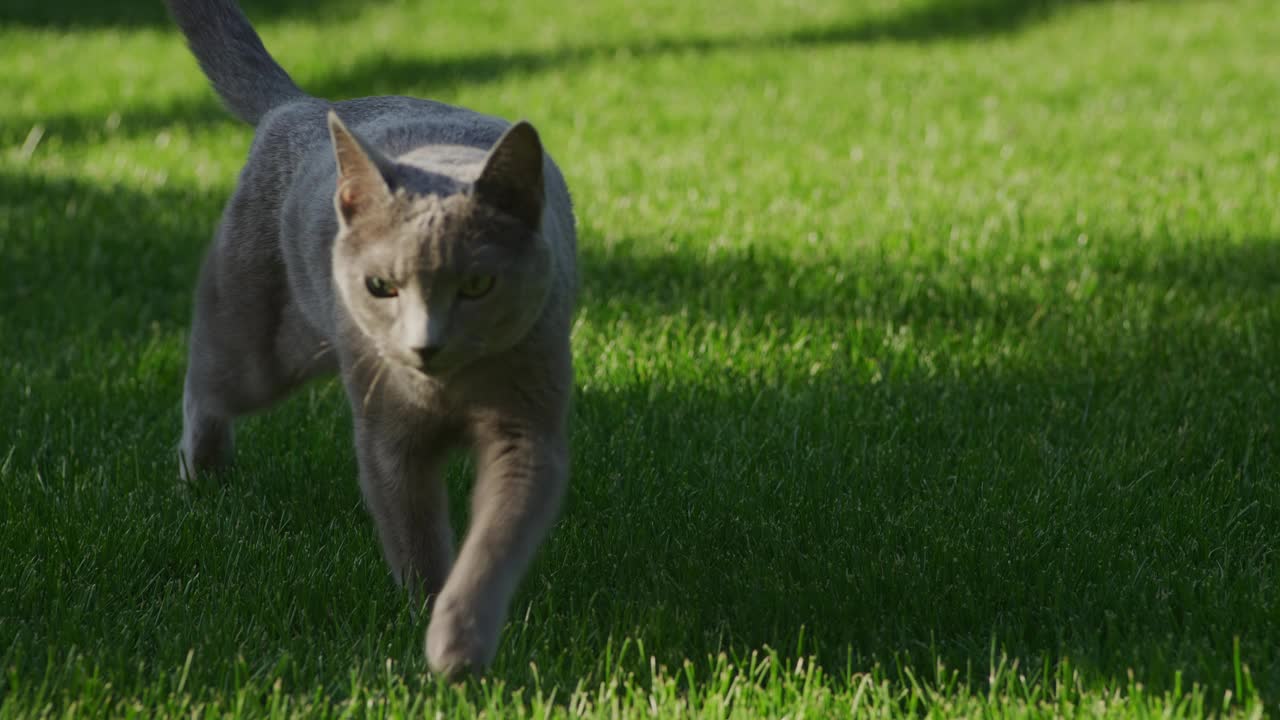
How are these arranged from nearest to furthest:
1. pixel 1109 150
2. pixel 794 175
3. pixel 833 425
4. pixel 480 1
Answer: pixel 833 425, pixel 794 175, pixel 1109 150, pixel 480 1

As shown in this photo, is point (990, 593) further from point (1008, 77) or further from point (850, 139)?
point (1008, 77)

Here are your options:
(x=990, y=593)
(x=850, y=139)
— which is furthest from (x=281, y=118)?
(x=850, y=139)

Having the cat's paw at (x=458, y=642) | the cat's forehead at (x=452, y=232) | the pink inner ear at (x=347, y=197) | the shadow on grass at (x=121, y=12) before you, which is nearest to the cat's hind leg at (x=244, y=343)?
the pink inner ear at (x=347, y=197)

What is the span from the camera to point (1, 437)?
327 centimetres

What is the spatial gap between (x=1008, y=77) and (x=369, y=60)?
369 centimetres

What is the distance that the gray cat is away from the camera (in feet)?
6.88

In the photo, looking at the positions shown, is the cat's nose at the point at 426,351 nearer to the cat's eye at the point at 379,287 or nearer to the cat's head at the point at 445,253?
the cat's head at the point at 445,253

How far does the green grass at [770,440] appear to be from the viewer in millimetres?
2213

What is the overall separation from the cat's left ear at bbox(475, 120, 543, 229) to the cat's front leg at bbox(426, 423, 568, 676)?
Result: 0.36 m

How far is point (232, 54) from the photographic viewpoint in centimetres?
306

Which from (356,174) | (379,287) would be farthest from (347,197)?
(379,287)

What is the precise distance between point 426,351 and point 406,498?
15.5 inches

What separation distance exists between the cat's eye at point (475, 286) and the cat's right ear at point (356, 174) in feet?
0.65

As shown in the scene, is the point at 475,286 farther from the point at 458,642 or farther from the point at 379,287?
the point at 458,642
